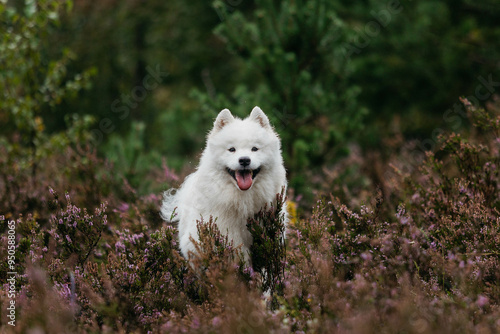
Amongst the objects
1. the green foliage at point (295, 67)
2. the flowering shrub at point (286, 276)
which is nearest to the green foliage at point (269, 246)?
the flowering shrub at point (286, 276)

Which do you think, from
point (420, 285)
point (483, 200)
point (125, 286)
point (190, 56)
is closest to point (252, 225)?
point (125, 286)

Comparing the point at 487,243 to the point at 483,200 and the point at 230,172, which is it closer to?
the point at 483,200

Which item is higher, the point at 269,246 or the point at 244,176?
the point at 244,176

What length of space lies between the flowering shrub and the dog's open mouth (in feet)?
0.98

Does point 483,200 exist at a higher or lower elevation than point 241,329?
higher

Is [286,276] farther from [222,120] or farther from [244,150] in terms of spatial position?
[222,120]

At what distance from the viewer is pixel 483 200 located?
14.5ft

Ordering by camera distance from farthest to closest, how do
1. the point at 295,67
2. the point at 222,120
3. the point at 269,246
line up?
1. the point at 295,67
2. the point at 222,120
3. the point at 269,246

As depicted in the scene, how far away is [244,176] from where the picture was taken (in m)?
4.09

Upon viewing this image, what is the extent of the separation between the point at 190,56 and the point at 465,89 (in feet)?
30.3

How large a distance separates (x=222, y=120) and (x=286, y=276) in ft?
5.19

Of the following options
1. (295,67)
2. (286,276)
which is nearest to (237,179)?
(286,276)

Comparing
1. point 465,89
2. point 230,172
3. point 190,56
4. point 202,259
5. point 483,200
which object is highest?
point 190,56

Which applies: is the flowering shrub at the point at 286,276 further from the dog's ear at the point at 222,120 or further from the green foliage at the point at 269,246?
the dog's ear at the point at 222,120
